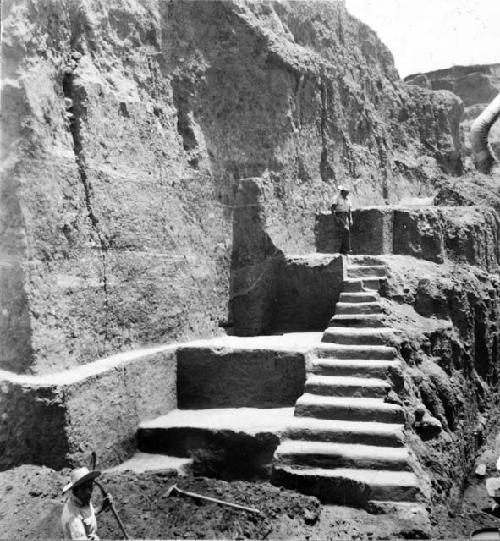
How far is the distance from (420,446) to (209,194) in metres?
5.32

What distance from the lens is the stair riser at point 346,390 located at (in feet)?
24.7

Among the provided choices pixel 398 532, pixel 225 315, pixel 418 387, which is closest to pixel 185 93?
pixel 225 315

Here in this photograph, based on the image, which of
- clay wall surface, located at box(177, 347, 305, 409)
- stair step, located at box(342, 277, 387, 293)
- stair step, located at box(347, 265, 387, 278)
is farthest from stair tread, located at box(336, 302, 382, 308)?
clay wall surface, located at box(177, 347, 305, 409)

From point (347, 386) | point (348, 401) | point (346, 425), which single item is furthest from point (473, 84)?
point (346, 425)

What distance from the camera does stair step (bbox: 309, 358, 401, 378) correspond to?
7.83 meters

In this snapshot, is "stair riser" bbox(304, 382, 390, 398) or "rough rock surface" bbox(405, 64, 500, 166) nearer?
"stair riser" bbox(304, 382, 390, 398)

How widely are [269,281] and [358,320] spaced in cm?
246

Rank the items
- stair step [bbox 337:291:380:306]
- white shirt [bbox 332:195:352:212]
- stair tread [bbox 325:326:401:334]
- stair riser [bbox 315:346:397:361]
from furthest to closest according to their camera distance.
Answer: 1. white shirt [bbox 332:195:352:212]
2. stair step [bbox 337:291:380:306]
3. stair tread [bbox 325:326:401:334]
4. stair riser [bbox 315:346:397:361]

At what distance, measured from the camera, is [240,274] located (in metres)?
11.1

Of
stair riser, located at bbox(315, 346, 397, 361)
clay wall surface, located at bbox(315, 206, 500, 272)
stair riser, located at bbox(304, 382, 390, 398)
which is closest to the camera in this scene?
stair riser, located at bbox(304, 382, 390, 398)

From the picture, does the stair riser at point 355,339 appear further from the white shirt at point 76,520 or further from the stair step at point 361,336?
the white shirt at point 76,520

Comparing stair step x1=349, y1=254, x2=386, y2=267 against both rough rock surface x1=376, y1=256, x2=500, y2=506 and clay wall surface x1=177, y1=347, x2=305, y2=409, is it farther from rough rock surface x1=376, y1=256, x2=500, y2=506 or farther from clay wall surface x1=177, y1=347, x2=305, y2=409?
clay wall surface x1=177, y1=347, x2=305, y2=409

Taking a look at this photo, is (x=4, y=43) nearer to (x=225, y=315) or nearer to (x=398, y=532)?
(x=225, y=315)

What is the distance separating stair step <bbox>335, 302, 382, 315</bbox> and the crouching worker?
5483 mm
